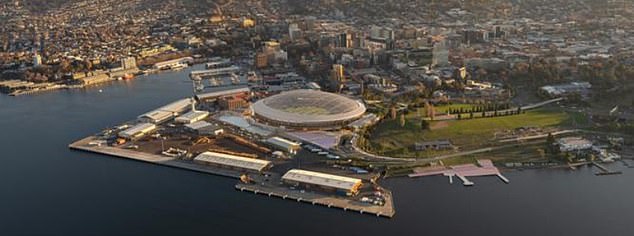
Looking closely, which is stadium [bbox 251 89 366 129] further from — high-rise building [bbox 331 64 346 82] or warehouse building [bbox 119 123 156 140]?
high-rise building [bbox 331 64 346 82]

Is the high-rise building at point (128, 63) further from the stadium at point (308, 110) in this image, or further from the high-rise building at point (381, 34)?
the high-rise building at point (381, 34)

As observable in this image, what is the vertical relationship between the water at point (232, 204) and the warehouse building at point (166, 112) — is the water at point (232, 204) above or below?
below

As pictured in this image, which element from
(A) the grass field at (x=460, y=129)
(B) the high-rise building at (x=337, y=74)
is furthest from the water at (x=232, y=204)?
(B) the high-rise building at (x=337, y=74)

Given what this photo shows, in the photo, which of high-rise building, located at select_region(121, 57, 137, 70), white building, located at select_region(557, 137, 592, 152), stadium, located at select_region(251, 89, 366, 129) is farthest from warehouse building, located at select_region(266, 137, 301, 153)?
high-rise building, located at select_region(121, 57, 137, 70)

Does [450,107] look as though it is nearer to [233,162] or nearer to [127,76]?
[233,162]

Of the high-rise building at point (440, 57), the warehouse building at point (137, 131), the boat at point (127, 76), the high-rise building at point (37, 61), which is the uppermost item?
the high-rise building at point (37, 61)

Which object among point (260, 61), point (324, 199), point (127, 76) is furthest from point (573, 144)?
point (127, 76)
